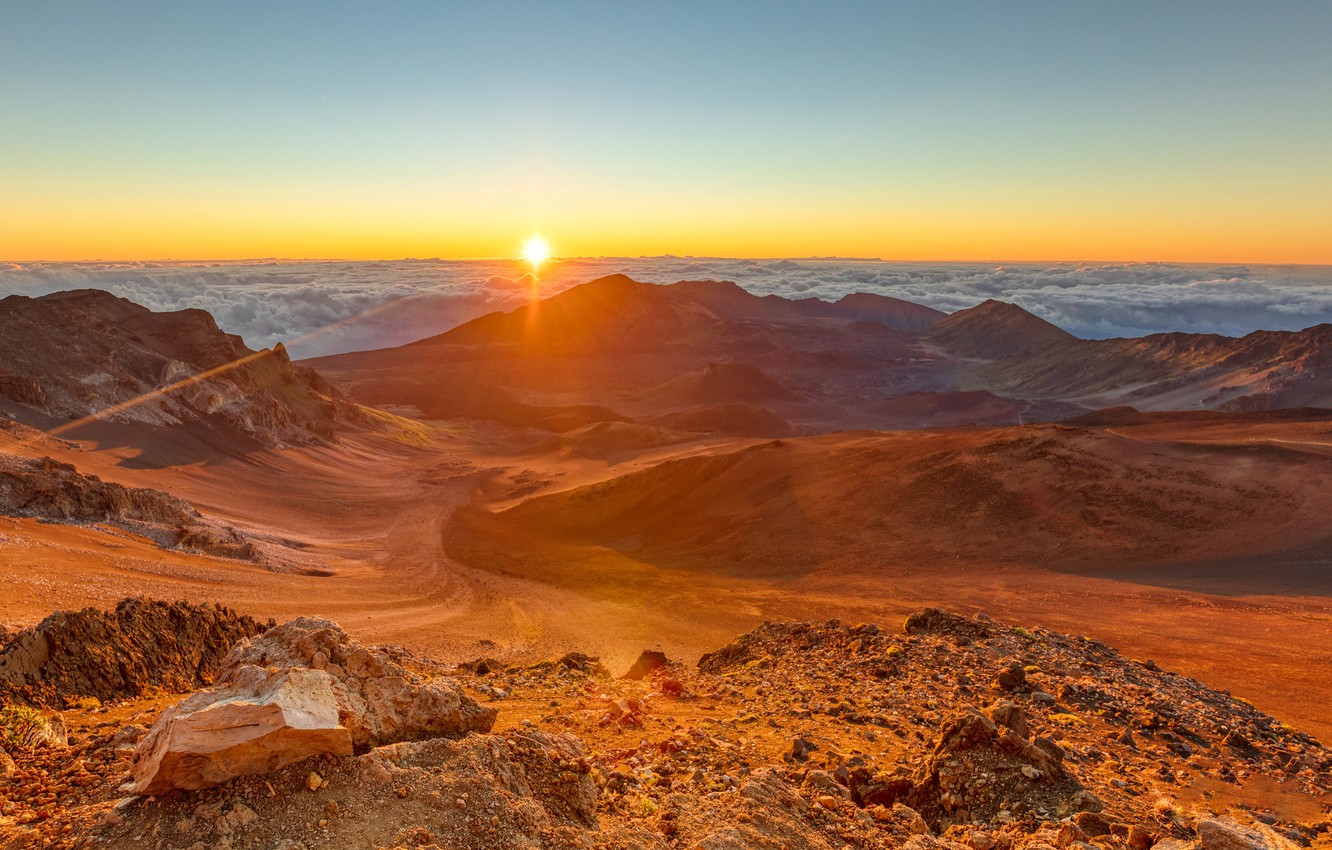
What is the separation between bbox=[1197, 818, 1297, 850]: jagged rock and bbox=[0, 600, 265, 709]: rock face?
9.79m

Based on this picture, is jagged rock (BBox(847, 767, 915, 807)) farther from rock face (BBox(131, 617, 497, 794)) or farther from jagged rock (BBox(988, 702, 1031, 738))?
rock face (BBox(131, 617, 497, 794))

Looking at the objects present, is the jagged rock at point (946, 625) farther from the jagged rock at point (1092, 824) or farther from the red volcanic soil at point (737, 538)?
the jagged rock at point (1092, 824)

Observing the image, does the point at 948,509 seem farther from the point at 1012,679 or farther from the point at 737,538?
the point at 1012,679

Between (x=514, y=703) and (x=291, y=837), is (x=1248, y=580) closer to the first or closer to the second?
(x=514, y=703)

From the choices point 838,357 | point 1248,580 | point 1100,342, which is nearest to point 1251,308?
point 1100,342

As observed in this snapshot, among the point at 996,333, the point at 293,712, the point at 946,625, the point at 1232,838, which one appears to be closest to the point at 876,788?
the point at 1232,838

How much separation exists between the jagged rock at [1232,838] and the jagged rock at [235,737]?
5.40 metres

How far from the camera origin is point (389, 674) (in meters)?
4.88

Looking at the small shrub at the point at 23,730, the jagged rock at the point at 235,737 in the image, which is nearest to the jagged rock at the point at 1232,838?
the jagged rock at the point at 235,737

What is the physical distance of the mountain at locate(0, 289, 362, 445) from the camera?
1363 inches

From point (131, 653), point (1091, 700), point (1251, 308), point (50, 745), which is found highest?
point (1251, 308)

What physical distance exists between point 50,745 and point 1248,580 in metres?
26.9

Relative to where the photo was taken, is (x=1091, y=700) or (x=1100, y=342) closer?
(x=1091, y=700)

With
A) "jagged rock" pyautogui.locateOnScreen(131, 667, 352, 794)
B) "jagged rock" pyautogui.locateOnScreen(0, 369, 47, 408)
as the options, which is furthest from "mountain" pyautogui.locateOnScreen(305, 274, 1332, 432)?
"jagged rock" pyautogui.locateOnScreen(131, 667, 352, 794)
